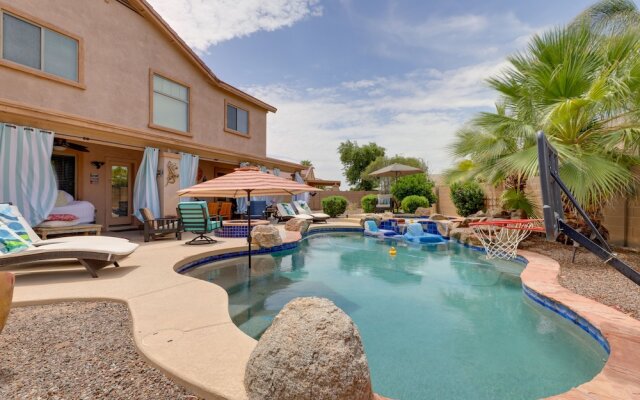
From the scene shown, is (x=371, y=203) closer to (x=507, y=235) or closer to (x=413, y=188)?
(x=413, y=188)

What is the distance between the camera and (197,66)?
45.3 feet

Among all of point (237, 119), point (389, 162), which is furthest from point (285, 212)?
point (389, 162)

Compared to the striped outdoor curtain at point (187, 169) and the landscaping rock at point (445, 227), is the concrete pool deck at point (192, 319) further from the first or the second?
the landscaping rock at point (445, 227)

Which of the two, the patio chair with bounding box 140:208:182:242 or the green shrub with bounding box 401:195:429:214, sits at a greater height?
the green shrub with bounding box 401:195:429:214

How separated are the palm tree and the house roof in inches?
447

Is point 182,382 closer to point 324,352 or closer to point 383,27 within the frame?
point 324,352

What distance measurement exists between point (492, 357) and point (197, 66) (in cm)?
1468

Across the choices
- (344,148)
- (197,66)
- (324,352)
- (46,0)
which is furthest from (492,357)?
(344,148)

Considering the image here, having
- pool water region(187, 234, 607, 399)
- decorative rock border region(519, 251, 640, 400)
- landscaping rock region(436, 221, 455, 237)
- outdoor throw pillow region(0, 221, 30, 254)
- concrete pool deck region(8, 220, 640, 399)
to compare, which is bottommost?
pool water region(187, 234, 607, 399)

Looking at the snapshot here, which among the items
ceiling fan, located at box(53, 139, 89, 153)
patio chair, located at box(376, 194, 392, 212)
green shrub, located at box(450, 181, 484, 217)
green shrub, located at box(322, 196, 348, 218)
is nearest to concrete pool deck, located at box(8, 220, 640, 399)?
ceiling fan, located at box(53, 139, 89, 153)

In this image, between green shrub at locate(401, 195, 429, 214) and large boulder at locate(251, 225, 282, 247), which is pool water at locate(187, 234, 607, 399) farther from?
green shrub at locate(401, 195, 429, 214)

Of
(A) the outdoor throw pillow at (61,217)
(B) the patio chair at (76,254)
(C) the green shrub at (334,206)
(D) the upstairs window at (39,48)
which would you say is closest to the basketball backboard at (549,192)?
(B) the patio chair at (76,254)

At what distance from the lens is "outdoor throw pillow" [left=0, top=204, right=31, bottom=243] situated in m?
5.41

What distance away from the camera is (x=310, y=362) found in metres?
2.01
